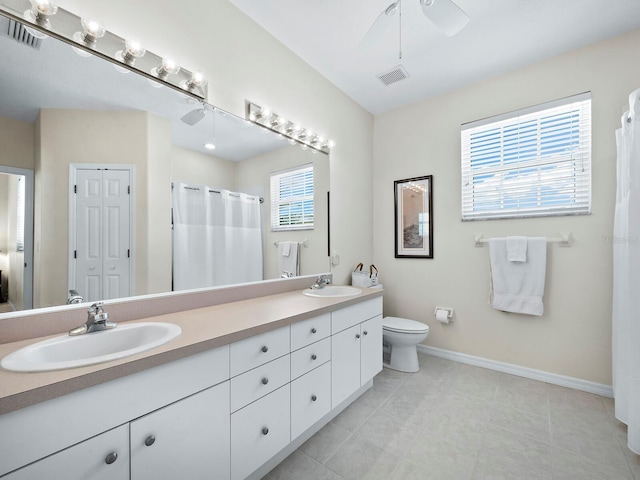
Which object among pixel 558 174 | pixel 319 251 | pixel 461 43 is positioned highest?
pixel 461 43

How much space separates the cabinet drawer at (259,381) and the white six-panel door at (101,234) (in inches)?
28.4

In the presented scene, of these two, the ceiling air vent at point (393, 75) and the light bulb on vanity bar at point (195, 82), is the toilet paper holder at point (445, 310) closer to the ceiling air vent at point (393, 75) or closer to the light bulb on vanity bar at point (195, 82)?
the ceiling air vent at point (393, 75)

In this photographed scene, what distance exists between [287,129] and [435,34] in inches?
51.5

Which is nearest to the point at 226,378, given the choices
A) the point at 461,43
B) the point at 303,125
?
the point at 303,125

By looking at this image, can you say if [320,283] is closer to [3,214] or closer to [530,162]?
[3,214]

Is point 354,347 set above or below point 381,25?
below

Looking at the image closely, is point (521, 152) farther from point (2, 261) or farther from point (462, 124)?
point (2, 261)

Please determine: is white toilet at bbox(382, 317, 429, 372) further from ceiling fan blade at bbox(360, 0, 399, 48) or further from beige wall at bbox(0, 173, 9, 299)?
beige wall at bbox(0, 173, 9, 299)

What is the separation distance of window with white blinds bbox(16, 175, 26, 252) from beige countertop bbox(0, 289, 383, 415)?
40 centimetres

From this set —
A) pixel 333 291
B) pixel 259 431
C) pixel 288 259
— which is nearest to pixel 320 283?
pixel 333 291

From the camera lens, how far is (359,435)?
5.72 feet

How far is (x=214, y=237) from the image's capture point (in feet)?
5.91

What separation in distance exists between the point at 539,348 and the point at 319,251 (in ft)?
6.80

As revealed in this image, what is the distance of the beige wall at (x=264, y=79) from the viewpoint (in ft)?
4.90
